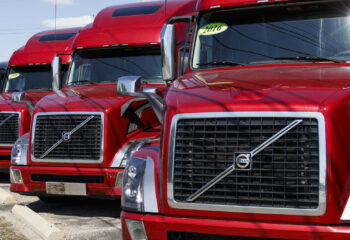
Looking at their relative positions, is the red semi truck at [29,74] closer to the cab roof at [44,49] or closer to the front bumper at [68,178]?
the cab roof at [44,49]

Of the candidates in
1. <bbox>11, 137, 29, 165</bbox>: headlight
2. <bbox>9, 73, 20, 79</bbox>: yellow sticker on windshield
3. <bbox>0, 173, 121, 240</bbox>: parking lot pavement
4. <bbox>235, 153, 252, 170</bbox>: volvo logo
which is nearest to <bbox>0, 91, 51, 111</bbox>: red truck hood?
<bbox>9, 73, 20, 79</bbox>: yellow sticker on windshield

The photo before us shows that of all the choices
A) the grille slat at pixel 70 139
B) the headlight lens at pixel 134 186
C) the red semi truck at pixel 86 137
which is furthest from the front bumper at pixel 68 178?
the headlight lens at pixel 134 186

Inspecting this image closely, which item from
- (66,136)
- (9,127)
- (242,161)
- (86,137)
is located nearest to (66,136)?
(66,136)

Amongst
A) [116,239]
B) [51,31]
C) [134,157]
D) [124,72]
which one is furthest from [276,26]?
[51,31]

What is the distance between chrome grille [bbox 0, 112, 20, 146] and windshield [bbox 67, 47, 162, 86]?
2.09m

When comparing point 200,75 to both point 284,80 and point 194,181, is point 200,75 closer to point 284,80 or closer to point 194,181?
point 284,80

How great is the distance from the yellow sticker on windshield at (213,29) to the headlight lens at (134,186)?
1.82 metres

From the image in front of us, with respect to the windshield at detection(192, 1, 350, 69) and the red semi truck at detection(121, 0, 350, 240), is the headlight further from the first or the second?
the red semi truck at detection(121, 0, 350, 240)

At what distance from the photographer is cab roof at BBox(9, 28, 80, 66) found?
12500 mm

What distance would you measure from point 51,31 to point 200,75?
865cm

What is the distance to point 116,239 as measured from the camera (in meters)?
6.71

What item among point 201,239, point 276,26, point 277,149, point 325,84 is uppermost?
point 276,26

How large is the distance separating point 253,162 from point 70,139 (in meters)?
4.27

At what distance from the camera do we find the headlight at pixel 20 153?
27.1 ft
